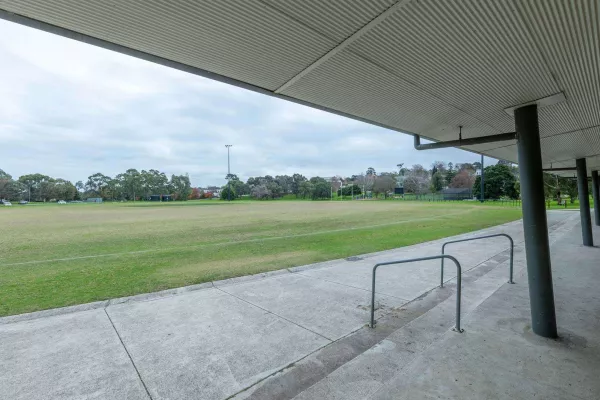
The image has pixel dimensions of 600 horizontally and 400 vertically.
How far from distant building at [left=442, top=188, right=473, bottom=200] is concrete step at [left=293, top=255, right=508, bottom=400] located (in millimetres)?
81452

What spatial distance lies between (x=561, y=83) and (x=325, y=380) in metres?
3.95

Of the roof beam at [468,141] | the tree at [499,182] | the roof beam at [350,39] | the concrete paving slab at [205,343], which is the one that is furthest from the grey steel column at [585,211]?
the tree at [499,182]

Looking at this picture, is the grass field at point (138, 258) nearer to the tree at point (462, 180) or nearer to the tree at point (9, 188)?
the tree at point (462, 180)

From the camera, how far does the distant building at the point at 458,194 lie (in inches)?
3047

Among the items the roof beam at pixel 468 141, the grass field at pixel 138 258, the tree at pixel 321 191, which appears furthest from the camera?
the tree at pixel 321 191

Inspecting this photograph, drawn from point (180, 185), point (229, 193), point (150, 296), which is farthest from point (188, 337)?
point (180, 185)

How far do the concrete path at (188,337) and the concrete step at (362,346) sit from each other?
0.12 m

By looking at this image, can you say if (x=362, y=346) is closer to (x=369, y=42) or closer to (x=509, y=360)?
(x=509, y=360)

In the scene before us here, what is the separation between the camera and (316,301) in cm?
504

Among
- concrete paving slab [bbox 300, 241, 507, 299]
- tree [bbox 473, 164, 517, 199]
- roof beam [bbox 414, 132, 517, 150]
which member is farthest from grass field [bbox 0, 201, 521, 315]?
tree [bbox 473, 164, 517, 199]

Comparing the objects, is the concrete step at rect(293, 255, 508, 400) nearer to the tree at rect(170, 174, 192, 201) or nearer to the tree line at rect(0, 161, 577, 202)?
the tree line at rect(0, 161, 577, 202)

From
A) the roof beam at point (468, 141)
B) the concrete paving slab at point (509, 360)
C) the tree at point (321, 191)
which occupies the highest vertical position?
the tree at point (321, 191)

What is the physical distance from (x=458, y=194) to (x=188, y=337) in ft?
288

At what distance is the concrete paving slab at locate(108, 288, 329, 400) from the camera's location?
2.90m
